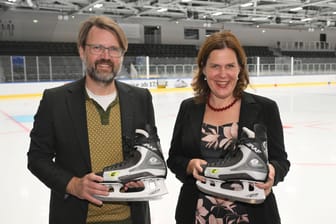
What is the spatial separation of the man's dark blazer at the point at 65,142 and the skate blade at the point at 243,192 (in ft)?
1.26

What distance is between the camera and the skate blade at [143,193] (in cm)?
138

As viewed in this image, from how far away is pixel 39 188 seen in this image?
3.93m

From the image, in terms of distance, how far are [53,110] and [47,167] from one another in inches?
9.0

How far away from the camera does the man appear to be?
1.57 meters

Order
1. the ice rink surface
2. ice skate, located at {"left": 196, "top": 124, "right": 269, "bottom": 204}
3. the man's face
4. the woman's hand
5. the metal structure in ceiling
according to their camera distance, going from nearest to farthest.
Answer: ice skate, located at {"left": 196, "top": 124, "right": 269, "bottom": 204} → the woman's hand → the man's face → the ice rink surface → the metal structure in ceiling

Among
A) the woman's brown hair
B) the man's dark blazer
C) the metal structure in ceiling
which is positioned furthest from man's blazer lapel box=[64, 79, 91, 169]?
the metal structure in ceiling

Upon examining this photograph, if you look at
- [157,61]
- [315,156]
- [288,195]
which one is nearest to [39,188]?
[288,195]

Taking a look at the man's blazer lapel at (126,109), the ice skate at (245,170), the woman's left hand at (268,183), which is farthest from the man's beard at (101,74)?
the woman's left hand at (268,183)

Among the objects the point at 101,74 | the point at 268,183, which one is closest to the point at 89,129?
the point at 101,74

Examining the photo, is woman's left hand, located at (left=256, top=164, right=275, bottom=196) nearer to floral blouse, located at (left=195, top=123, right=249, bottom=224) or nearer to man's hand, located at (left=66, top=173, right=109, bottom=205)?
floral blouse, located at (left=195, top=123, right=249, bottom=224)

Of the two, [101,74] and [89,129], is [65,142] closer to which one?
[89,129]

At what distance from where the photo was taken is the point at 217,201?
5.42 feet

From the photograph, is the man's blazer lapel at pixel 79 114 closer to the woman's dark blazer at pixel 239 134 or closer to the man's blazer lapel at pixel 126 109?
the man's blazer lapel at pixel 126 109

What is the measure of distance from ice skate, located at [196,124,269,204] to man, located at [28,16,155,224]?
0.37m
